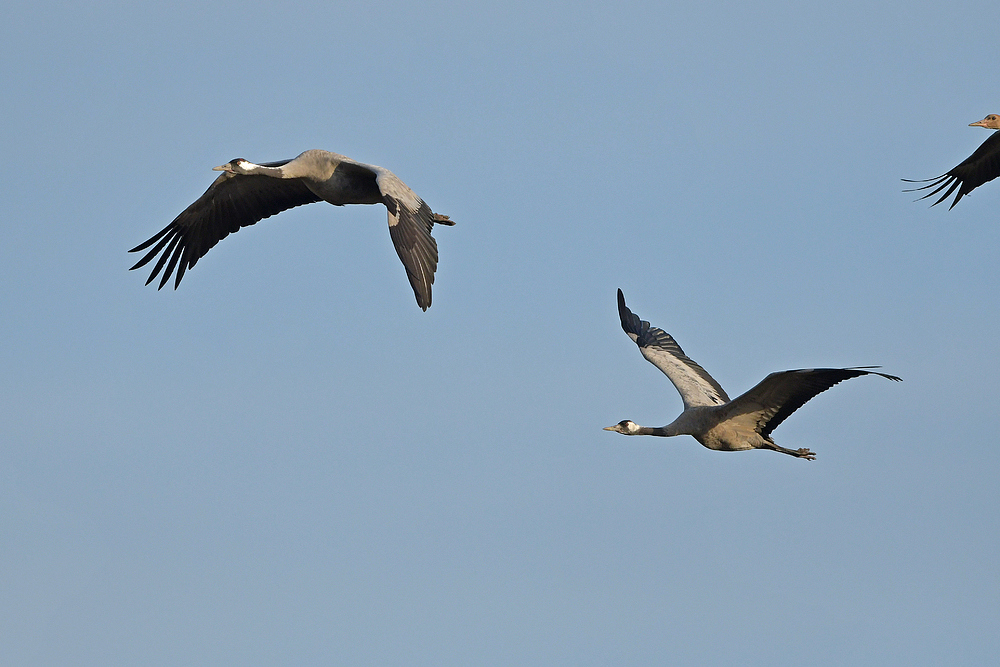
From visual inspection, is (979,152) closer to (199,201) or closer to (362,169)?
(362,169)

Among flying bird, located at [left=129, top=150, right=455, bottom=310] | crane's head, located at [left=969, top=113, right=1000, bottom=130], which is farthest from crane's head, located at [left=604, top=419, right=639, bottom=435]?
crane's head, located at [left=969, top=113, right=1000, bottom=130]

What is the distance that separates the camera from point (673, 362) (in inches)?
684

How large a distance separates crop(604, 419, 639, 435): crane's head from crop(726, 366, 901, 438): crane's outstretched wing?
69.9 inches

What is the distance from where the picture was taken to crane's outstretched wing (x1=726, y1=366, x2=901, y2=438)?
13.3 metres

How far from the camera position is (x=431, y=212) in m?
14.7

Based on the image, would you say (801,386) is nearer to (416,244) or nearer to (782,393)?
(782,393)

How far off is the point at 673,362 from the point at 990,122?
20.2 ft

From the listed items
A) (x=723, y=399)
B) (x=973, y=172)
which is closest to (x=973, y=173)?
(x=973, y=172)

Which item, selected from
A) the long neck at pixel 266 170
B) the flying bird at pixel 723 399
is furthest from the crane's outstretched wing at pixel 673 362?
the long neck at pixel 266 170

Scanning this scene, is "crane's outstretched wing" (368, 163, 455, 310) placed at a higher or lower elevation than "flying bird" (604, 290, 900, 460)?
higher

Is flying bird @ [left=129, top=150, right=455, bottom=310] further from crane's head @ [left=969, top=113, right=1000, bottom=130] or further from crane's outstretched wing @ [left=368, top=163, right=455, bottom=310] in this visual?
crane's head @ [left=969, top=113, right=1000, bottom=130]

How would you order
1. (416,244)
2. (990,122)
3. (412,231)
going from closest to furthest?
(416,244) < (412,231) < (990,122)

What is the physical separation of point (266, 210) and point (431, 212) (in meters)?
3.51

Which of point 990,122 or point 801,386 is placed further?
point 990,122
